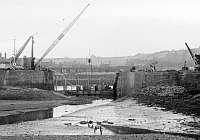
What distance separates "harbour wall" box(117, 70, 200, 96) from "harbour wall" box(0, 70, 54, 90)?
16763 mm

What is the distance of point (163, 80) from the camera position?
57.5 metres

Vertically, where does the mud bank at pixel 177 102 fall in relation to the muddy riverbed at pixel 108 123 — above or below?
above

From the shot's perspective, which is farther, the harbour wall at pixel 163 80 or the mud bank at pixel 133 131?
the harbour wall at pixel 163 80

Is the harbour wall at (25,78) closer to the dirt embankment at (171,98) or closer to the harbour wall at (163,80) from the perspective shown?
the harbour wall at (163,80)

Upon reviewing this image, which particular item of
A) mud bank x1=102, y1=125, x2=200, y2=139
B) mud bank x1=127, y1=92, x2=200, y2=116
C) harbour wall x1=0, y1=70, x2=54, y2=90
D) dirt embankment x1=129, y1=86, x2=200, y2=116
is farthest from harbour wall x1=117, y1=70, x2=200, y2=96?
mud bank x1=102, y1=125, x2=200, y2=139

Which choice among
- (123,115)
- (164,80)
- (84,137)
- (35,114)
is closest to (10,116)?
(35,114)

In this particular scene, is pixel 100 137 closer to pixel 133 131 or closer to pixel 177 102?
pixel 133 131

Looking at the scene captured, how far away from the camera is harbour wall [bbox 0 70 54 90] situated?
243 feet

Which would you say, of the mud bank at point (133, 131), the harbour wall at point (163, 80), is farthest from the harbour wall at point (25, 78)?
the mud bank at point (133, 131)

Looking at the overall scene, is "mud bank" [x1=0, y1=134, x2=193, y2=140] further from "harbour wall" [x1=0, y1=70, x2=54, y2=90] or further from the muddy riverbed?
"harbour wall" [x1=0, y1=70, x2=54, y2=90]

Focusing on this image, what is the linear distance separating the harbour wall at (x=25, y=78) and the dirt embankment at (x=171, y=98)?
23.8 metres

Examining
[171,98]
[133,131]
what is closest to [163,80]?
[171,98]

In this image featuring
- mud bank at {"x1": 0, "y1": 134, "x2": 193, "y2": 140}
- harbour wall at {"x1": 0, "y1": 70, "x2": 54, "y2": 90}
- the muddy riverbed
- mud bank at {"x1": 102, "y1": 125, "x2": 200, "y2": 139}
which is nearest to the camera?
mud bank at {"x1": 0, "y1": 134, "x2": 193, "y2": 140}

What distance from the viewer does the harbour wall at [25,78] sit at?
74.2 metres
